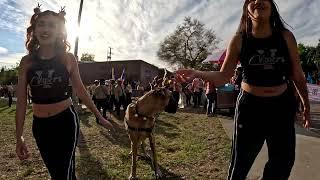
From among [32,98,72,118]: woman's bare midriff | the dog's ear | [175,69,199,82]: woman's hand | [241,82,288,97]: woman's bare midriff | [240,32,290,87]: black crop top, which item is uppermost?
[240,32,290,87]: black crop top

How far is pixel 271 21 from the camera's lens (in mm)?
3686

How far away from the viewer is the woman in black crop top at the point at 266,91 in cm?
355

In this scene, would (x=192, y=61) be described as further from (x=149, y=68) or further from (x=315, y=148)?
(x=315, y=148)

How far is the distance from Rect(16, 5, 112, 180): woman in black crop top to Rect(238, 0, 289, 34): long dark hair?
1.59 metres

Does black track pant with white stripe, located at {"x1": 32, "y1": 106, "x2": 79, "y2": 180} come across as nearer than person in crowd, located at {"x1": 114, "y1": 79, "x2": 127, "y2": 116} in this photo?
Yes

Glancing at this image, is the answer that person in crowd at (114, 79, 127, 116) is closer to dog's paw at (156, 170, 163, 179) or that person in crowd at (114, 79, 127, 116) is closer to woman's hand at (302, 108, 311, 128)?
dog's paw at (156, 170, 163, 179)

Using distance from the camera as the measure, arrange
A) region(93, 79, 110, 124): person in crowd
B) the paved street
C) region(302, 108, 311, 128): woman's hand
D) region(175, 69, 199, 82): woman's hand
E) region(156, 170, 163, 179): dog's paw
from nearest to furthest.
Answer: region(175, 69, 199, 82): woman's hand
region(302, 108, 311, 128): woman's hand
the paved street
region(156, 170, 163, 179): dog's paw
region(93, 79, 110, 124): person in crowd

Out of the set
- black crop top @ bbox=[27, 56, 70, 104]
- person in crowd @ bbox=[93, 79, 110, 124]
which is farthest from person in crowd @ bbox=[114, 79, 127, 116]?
black crop top @ bbox=[27, 56, 70, 104]

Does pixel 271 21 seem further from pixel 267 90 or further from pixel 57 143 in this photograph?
pixel 57 143

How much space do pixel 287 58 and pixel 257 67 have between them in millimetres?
255

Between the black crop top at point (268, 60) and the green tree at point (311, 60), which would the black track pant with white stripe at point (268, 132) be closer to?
the black crop top at point (268, 60)

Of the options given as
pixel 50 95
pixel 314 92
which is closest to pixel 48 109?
pixel 50 95

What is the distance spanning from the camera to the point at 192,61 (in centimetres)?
6219

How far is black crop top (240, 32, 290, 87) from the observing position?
11.7 feet
